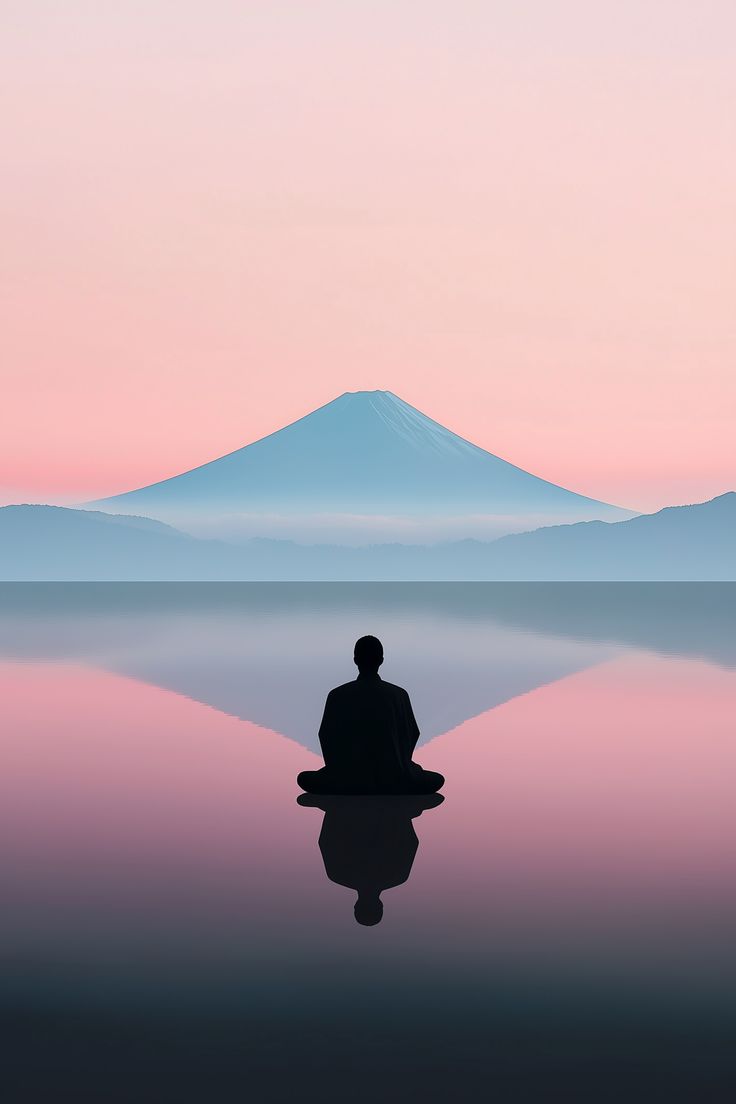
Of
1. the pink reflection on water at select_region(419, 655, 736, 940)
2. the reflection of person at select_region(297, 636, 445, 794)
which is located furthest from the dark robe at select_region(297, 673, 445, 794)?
the pink reflection on water at select_region(419, 655, 736, 940)

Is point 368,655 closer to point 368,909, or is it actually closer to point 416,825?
point 416,825

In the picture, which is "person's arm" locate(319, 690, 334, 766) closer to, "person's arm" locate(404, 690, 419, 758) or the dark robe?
the dark robe

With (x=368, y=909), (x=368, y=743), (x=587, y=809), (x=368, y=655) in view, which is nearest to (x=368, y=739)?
(x=368, y=743)

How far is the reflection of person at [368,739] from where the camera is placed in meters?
8.55

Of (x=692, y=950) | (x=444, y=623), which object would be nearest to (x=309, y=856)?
(x=692, y=950)

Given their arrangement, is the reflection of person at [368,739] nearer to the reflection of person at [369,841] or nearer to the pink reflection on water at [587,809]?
the reflection of person at [369,841]

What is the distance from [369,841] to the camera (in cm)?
766

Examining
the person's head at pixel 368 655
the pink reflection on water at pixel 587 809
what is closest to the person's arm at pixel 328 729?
the person's head at pixel 368 655

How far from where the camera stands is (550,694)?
1762 cm

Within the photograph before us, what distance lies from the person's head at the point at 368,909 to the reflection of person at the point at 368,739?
2.21 m

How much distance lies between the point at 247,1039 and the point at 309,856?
Result: 2.94m

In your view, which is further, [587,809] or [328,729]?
[587,809]

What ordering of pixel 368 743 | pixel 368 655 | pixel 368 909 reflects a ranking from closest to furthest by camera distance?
pixel 368 909 → pixel 368 655 → pixel 368 743

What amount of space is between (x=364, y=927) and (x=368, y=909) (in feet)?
1.12
